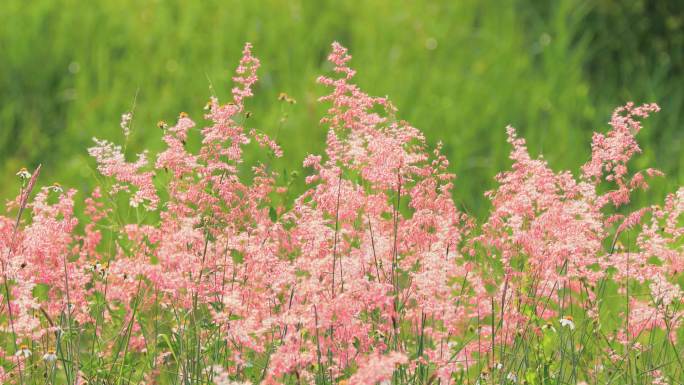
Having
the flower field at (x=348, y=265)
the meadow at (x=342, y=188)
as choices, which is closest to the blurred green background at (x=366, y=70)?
the meadow at (x=342, y=188)

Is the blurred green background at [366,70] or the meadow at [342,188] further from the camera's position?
the blurred green background at [366,70]

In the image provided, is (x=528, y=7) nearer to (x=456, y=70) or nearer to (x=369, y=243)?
(x=456, y=70)

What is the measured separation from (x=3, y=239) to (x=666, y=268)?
190cm

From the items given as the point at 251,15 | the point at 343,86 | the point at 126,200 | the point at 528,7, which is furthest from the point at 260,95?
the point at 343,86

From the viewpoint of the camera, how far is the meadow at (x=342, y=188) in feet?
8.87

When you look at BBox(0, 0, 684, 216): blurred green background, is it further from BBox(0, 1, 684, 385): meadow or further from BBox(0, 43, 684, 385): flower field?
BBox(0, 43, 684, 385): flower field

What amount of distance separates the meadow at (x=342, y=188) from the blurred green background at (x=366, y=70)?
2cm

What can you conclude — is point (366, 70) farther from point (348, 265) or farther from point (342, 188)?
point (348, 265)

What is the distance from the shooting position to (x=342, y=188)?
2783 mm

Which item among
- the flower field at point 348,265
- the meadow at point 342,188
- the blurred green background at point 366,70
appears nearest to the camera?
the flower field at point 348,265

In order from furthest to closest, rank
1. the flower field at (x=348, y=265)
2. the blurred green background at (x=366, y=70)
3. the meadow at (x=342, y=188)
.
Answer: the blurred green background at (x=366, y=70) < the meadow at (x=342, y=188) < the flower field at (x=348, y=265)

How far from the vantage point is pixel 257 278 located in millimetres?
2742

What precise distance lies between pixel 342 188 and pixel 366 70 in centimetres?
406

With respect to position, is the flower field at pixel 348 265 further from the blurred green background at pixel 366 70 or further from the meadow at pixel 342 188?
the blurred green background at pixel 366 70
